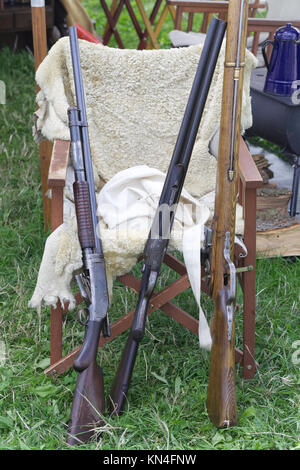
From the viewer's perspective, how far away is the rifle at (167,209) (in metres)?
2.28

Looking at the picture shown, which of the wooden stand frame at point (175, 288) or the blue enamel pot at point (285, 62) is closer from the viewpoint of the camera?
the wooden stand frame at point (175, 288)

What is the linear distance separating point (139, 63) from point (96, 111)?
303mm

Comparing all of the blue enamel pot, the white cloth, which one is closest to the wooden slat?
the blue enamel pot

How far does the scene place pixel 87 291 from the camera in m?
2.31

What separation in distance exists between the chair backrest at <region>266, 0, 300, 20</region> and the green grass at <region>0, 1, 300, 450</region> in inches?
96.5

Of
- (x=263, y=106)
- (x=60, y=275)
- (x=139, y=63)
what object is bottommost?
(x=60, y=275)

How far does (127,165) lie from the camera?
3.04 metres

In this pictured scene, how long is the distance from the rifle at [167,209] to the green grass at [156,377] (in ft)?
0.64

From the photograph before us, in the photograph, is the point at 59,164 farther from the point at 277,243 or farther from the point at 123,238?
the point at 277,243

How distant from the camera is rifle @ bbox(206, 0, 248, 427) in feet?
6.91

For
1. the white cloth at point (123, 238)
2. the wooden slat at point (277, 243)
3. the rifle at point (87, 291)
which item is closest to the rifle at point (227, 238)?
the white cloth at point (123, 238)

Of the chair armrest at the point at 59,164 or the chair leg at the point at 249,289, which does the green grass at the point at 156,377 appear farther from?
the chair armrest at the point at 59,164
